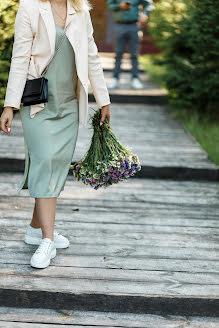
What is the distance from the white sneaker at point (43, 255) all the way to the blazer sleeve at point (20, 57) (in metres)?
0.89

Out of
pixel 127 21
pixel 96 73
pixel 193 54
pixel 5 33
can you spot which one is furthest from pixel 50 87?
pixel 127 21

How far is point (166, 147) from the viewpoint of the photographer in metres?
6.39

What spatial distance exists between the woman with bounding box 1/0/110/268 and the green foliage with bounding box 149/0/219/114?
3.70 m

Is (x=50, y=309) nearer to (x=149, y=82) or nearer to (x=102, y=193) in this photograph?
(x=102, y=193)

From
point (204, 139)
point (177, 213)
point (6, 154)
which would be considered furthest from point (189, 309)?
point (204, 139)

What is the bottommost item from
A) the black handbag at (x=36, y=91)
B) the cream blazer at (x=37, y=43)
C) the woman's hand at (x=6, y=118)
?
the woman's hand at (x=6, y=118)

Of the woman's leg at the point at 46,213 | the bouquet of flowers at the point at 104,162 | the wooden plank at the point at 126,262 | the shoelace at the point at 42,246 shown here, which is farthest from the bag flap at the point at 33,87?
the wooden plank at the point at 126,262

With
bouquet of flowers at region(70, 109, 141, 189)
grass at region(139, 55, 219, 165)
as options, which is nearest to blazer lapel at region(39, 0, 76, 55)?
bouquet of flowers at region(70, 109, 141, 189)

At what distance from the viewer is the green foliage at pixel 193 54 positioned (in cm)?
695

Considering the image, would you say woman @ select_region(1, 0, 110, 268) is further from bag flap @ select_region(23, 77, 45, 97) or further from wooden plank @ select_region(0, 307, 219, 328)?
wooden plank @ select_region(0, 307, 219, 328)

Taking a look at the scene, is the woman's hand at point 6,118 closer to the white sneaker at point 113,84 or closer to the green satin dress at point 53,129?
the green satin dress at point 53,129

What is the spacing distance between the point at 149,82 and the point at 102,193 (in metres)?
6.07

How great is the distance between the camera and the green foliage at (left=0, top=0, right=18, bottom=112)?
5160mm

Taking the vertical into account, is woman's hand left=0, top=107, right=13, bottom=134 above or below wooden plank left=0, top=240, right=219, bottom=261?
above
